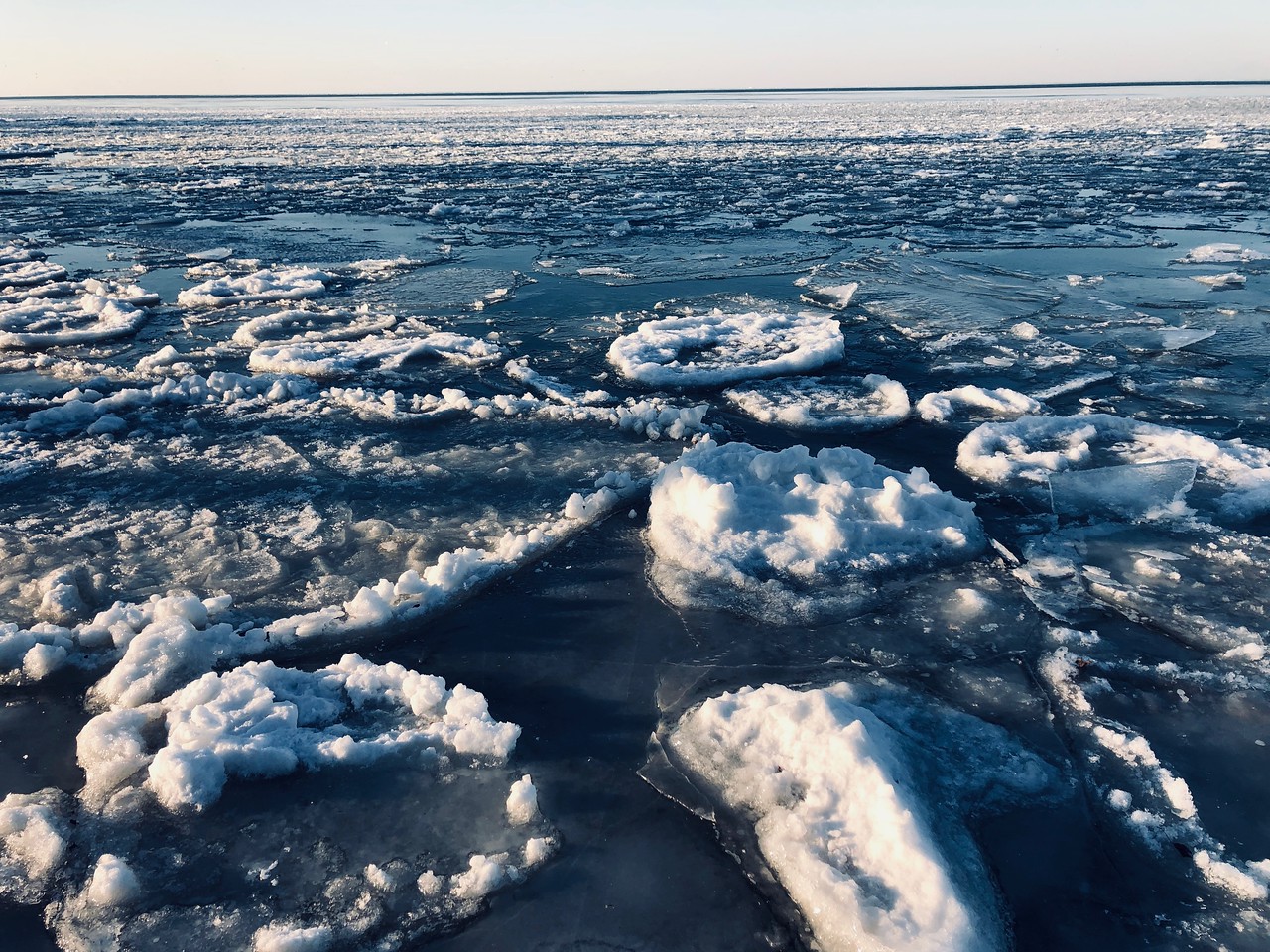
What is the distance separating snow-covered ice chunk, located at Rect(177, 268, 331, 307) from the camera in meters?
9.49

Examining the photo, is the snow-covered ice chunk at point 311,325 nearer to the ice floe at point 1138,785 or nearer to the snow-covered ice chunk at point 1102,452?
the snow-covered ice chunk at point 1102,452

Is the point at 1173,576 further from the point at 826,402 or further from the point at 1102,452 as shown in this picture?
the point at 826,402

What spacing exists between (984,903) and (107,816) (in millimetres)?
2965

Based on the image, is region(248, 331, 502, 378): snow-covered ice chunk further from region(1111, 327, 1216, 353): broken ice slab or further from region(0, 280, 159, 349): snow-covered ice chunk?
region(1111, 327, 1216, 353): broken ice slab

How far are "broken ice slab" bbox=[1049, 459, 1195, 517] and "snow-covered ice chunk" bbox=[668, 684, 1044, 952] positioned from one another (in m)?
2.32

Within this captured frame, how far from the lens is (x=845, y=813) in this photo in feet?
8.87

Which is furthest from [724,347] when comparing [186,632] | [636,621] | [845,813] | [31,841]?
[31,841]

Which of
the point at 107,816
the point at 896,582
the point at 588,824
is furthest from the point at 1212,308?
the point at 107,816

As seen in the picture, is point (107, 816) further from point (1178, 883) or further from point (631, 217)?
point (631, 217)

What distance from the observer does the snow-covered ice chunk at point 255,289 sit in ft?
31.1

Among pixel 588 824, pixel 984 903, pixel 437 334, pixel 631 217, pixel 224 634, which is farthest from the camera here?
pixel 631 217

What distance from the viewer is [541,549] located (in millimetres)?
4367

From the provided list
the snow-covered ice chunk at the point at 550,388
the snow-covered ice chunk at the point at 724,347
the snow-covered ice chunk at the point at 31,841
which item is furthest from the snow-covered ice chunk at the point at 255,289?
the snow-covered ice chunk at the point at 31,841

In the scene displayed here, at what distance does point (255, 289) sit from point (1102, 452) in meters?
9.41
